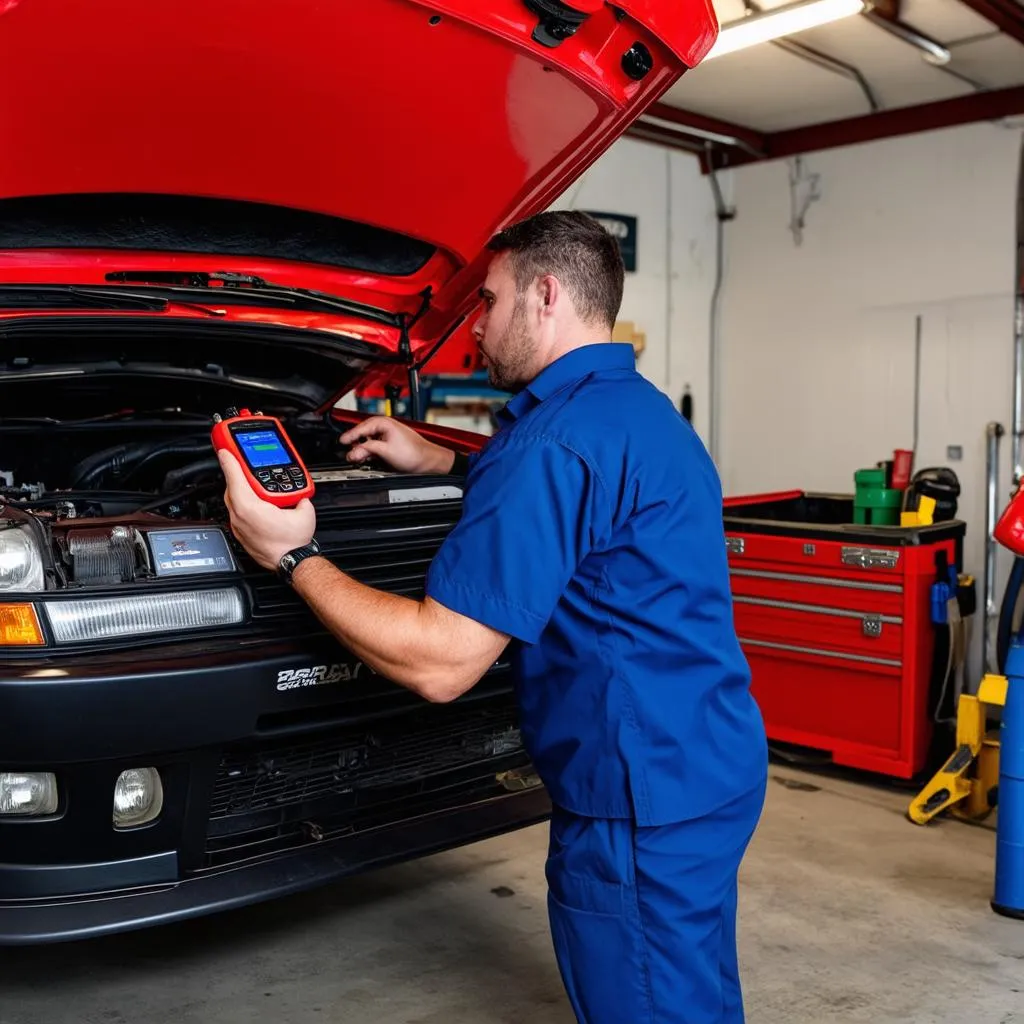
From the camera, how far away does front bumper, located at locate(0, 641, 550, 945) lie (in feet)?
5.86

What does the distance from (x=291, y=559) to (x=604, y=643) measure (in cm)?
55

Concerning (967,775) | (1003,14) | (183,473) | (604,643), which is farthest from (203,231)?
(1003,14)

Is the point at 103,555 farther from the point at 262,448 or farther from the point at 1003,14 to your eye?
the point at 1003,14

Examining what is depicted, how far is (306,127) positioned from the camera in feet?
7.35

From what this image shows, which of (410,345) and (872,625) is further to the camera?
(872,625)

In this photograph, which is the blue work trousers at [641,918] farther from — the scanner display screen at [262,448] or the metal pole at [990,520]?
the metal pole at [990,520]

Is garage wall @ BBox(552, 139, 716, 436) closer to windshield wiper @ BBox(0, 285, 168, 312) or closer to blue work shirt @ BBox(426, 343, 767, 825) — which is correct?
windshield wiper @ BBox(0, 285, 168, 312)

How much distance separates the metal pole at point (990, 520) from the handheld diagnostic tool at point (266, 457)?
5034 mm

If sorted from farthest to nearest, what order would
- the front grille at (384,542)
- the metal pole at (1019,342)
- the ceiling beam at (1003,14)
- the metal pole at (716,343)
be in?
the metal pole at (716,343)
the metal pole at (1019,342)
the ceiling beam at (1003,14)
the front grille at (384,542)

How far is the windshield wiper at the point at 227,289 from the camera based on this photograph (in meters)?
2.48

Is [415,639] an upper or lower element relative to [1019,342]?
lower

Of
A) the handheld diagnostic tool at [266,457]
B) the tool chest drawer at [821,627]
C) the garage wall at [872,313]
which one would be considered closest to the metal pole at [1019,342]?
the garage wall at [872,313]

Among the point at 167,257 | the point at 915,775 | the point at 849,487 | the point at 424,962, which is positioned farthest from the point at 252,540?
the point at 849,487

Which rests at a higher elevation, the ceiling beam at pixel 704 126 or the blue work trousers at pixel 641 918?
the ceiling beam at pixel 704 126
